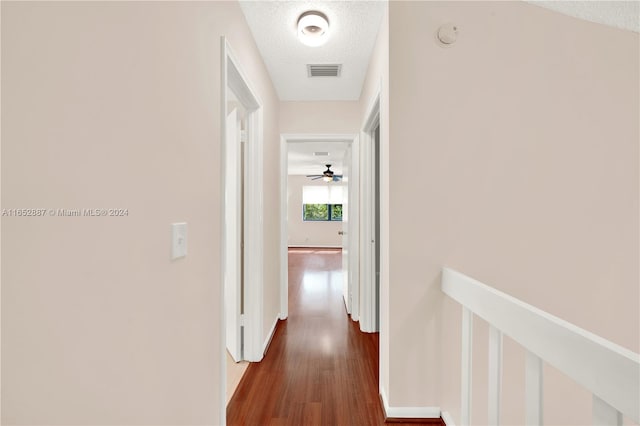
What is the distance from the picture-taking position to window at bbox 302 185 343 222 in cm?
976

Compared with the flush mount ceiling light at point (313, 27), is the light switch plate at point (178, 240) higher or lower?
lower

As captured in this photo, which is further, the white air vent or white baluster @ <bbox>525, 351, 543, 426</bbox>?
the white air vent

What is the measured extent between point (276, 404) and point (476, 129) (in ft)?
6.54

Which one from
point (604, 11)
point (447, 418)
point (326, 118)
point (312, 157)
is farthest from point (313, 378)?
point (312, 157)

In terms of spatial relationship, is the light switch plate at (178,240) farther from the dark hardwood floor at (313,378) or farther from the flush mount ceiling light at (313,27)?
the flush mount ceiling light at (313,27)

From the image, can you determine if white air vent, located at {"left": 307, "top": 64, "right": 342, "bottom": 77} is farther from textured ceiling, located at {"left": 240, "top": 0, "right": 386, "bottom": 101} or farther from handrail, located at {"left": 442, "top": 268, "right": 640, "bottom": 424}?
handrail, located at {"left": 442, "top": 268, "right": 640, "bottom": 424}

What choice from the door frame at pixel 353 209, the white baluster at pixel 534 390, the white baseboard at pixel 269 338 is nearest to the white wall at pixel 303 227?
the door frame at pixel 353 209

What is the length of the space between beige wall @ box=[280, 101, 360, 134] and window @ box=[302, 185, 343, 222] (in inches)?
252

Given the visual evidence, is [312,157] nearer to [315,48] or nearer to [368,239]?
[368,239]

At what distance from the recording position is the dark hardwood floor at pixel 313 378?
70.2 inches

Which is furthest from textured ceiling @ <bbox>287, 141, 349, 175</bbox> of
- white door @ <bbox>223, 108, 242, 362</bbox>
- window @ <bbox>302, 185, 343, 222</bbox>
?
white door @ <bbox>223, 108, 242, 362</bbox>

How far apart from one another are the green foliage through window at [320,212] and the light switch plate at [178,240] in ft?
28.9

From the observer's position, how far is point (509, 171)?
1.71m

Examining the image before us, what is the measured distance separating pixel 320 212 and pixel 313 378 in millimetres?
7870
